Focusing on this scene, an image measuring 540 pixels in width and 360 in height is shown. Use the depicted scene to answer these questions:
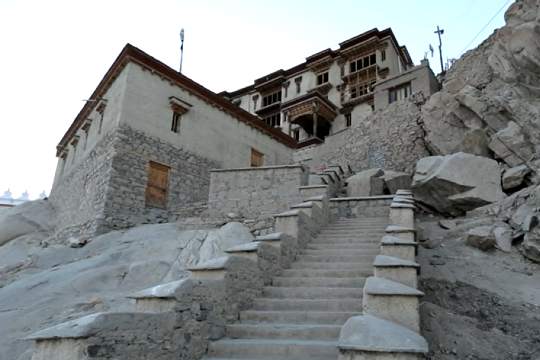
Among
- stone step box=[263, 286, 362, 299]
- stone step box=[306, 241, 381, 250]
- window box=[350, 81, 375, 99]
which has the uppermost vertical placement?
window box=[350, 81, 375, 99]

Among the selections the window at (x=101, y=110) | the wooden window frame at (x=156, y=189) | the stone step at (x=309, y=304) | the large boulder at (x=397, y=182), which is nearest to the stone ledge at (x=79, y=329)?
the stone step at (x=309, y=304)

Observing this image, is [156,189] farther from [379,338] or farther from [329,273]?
[379,338]

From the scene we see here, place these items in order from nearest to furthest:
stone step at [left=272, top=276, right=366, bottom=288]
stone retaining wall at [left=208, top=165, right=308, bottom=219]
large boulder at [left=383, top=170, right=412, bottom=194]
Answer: stone step at [left=272, top=276, right=366, bottom=288]
stone retaining wall at [left=208, top=165, right=308, bottom=219]
large boulder at [left=383, top=170, right=412, bottom=194]

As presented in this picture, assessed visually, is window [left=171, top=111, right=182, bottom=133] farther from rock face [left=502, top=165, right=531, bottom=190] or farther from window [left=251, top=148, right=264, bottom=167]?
rock face [left=502, top=165, right=531, bottom=190]

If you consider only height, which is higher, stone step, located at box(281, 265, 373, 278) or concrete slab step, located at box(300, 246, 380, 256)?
concrete slab step, located at box(300, 246, 380, 256)

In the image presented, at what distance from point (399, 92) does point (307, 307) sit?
21.5 meters

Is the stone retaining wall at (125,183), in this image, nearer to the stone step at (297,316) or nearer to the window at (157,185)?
the window at (157,185)

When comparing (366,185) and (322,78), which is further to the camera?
(322,78)

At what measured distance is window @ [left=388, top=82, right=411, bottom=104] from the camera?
2298cm

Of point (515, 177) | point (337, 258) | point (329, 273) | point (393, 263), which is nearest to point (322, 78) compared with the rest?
point (515, 177)

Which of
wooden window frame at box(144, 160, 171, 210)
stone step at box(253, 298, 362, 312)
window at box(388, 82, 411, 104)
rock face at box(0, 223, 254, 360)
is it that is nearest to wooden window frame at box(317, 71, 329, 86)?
window at box(388, 82, 411, 104)

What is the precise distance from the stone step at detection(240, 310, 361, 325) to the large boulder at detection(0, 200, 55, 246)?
57.0 feet

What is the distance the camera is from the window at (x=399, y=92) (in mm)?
22984

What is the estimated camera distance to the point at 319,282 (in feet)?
19.1
